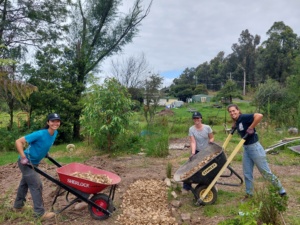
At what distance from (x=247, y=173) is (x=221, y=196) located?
683 mm

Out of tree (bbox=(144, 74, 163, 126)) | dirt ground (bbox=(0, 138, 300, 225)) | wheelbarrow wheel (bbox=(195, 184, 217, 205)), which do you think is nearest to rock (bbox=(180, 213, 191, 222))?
dirt ground (bbox=(0, 138, 300, 225))

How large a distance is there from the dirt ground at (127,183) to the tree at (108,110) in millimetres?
886

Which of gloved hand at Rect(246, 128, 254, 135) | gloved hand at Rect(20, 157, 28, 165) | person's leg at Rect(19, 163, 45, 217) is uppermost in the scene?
gloved hand at Rect(246, 128, 254, 135)

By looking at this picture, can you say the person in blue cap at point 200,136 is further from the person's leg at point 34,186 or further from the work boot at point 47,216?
the person's leg at point 34,186

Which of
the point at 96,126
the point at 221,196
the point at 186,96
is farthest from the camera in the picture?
the point at 186,96

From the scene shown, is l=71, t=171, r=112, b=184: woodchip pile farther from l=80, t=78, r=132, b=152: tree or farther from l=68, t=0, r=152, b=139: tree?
l=68, t=0, r=152, b=139: tree

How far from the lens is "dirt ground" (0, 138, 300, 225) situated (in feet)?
13.5

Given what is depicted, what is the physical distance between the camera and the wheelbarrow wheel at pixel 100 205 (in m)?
4.11

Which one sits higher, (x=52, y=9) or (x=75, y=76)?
(x=52, y=9)

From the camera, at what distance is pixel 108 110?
8414 mm

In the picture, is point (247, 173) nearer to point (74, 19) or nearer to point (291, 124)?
point (291, 124)

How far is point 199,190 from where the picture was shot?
14.7 ft

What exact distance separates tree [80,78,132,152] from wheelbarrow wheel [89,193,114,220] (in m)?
4.31

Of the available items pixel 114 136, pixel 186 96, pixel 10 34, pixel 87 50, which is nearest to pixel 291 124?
pixel 114 136
